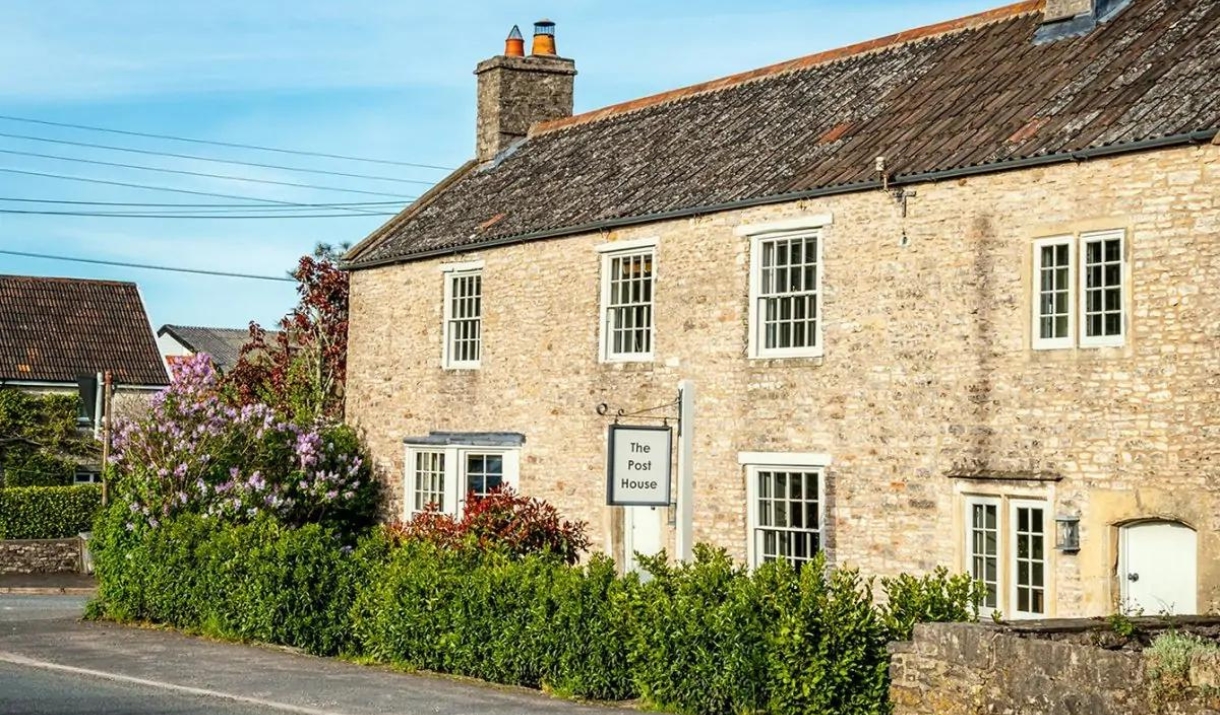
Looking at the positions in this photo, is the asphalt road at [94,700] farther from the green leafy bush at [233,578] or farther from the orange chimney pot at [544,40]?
the orange chimney pot at [544,40]

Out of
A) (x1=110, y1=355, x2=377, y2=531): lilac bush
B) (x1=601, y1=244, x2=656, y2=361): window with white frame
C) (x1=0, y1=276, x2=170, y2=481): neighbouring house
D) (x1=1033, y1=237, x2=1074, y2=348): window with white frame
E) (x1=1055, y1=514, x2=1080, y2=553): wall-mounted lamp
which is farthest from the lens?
(x1=0, y1=276, x2=170, y2=481): neighbouring house

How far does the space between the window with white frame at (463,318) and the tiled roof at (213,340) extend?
156ft

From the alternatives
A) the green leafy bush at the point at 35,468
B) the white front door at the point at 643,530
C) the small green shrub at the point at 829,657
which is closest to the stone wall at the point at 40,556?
the green leafy bush at the point at 35,468

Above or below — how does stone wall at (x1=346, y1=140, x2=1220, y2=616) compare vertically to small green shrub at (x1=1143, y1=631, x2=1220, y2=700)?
above

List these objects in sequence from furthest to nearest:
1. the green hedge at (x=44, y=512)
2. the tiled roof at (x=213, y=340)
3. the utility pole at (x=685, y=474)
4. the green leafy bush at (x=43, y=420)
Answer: the tiled roof at (x=213, y=340)
the green leafy bush at (x=43, y=420)
the green hedge at (x=44, y=512)
the utility pole at (x=685, y=474)

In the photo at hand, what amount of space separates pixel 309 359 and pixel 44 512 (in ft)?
29.3

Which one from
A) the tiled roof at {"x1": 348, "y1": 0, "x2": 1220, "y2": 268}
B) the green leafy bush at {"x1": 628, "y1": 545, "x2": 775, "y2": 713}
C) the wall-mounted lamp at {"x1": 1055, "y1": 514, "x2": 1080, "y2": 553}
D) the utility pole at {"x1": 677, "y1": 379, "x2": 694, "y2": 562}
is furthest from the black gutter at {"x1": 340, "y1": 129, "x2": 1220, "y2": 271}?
the green leafy bush at {"x1": 628, "y1": 545, "x2": 775, "y2": 713}

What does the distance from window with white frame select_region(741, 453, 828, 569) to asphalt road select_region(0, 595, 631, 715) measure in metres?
5.54

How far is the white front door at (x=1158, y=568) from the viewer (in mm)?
17531

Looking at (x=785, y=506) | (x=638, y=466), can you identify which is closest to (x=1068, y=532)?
(x=785, y=506)

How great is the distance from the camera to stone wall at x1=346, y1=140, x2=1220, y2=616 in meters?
17.6

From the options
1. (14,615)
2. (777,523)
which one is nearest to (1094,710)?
(777,523)

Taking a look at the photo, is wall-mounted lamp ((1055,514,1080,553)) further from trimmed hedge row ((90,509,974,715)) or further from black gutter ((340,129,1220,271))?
black gutter ((340,129,1220,271))

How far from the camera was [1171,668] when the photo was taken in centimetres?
1211
